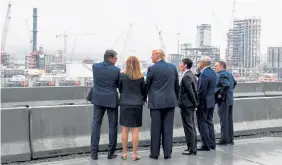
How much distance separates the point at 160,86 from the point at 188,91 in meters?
0.75

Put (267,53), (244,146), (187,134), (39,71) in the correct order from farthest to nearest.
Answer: (39,71) < (267,53) < (244,146) < (187,134)

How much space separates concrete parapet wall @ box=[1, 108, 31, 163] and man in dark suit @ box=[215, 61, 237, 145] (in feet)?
13.9

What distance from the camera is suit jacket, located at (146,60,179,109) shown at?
23.1 ft

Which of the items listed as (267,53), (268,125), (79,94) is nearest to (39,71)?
(267,53)

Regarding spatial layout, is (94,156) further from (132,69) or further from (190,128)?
(190,128)

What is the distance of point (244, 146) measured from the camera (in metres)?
8.59

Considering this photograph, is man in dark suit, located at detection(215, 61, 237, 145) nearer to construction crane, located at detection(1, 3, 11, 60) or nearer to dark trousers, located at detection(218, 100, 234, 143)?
dark trousers, located at detection(218, 100, 234, 143)

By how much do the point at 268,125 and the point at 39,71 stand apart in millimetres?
122528

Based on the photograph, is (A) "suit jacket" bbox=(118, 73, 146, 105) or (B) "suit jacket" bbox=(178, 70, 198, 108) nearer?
(A) "suit jacket" bbox=(118, 73, 146, 105)

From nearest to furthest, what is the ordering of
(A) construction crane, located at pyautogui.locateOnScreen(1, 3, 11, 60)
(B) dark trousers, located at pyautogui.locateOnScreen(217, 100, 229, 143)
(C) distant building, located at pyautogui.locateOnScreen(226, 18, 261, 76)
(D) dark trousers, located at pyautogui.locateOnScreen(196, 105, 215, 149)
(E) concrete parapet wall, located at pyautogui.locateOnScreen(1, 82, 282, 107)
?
(D) dark trousers, located at pyautogui.locateOnScreen(196, 105, 215, 149) → (B) dark trousers, located at pyautogui.locateOnScreen(217, 100, 229, 143) → (E) concrete parapet wall, located at pyautogui.locateOnScreen(1, 82, 282, 107) → (C) distant building, located at pyautogui.locateOnScreen(226, 18, 261, 76) → (A) construction crane, located at pyautogui.locateOnScreen(1, 3, 11, 60)

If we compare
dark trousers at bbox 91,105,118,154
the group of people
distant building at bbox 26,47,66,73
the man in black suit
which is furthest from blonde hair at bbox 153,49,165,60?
distant building at bbox 26,47,66,73

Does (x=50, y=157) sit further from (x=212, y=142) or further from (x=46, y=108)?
(x=212, y=142)

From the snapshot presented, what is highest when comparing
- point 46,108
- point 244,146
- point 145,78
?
point 145,78

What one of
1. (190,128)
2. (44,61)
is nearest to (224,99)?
(190,128)
